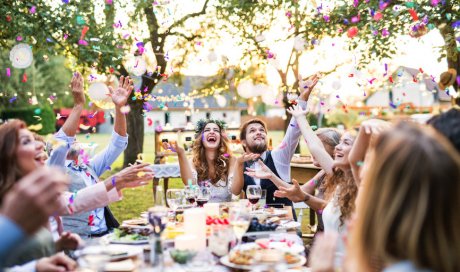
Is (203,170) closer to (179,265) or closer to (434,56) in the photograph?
(179,265)

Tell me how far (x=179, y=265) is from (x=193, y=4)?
1081cm

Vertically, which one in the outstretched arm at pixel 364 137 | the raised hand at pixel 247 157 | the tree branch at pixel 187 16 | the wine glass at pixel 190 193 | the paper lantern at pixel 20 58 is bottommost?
the wine glass at pixel 190 193

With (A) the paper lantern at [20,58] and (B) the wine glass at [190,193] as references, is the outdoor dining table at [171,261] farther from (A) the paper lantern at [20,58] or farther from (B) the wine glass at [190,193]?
(A) the paper lantern at [20,58]

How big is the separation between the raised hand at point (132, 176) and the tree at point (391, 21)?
3305mm

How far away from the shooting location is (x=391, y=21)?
22.5ft

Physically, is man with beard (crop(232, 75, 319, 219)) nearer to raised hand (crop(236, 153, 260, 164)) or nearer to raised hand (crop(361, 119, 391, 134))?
raised hand (crop(236, 153, 260, 164))

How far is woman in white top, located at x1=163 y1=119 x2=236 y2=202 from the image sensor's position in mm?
4711

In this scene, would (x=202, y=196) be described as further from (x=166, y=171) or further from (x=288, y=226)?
(x=166, y=171)

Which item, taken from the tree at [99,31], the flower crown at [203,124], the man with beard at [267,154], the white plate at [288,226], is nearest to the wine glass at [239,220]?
the white plate at [288,226]

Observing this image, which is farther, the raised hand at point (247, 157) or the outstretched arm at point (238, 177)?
the outstretched arm at point (238, 177)

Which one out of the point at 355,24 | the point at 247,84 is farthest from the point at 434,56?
the point at 247,84

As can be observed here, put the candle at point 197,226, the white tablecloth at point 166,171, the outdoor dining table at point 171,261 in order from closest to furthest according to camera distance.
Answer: the outdoor dining table at point 171,261, the candle at point 197,226, the white tablecloth at point 166,171

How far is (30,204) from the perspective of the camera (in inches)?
45.7

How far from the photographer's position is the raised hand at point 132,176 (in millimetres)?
2771
